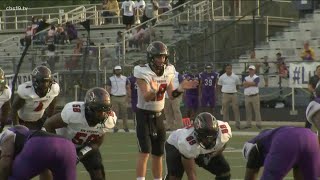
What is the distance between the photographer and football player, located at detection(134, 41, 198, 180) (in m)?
11.4

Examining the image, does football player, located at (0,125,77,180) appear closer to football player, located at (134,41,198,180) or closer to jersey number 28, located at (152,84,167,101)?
football player, located at (134,41,198,180)

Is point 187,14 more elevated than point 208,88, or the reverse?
point 187,14

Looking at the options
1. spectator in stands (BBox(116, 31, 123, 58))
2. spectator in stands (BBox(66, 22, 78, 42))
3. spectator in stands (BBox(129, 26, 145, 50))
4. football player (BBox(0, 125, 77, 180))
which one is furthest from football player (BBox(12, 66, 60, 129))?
spectator in stands (BBox(66, 22, 78, 42))

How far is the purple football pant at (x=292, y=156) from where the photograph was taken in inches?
330

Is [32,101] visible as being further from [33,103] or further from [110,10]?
[110,10]

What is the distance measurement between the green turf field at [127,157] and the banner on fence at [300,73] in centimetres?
250

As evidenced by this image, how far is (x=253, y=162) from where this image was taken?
8.90 metres

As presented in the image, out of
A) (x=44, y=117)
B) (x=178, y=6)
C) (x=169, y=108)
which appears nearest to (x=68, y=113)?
(x=44, y=117)

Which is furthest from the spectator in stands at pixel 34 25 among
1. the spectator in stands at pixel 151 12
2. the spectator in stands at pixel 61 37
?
the spectator in stands at pixel 151 12

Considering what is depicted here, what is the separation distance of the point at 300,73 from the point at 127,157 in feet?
29.0

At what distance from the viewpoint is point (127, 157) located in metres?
15.8

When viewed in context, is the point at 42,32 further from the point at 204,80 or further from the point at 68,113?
the point at 68,113

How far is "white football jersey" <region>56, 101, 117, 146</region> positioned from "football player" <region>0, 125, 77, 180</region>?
3.48ft

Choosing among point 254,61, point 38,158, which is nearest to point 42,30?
point 254,61
